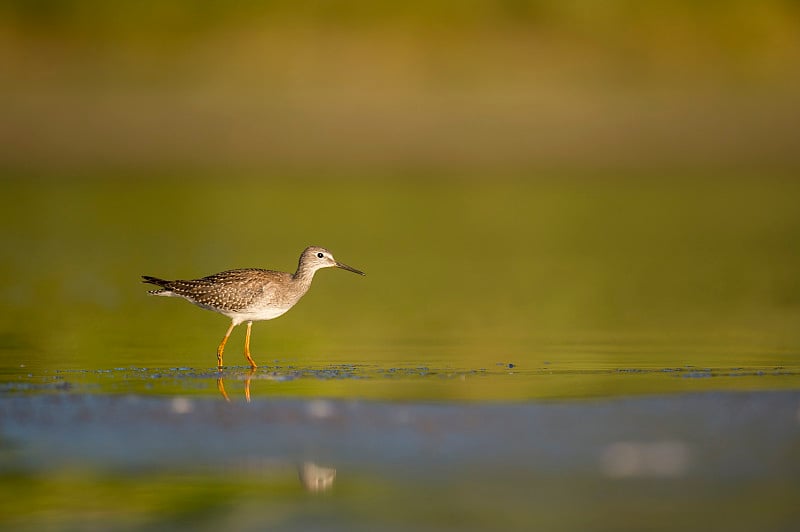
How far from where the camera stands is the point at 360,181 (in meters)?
45.7

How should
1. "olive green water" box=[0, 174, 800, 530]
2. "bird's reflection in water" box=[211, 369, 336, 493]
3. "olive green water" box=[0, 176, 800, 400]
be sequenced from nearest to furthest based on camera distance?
1. "olive green water" box=[0, 174, 800, 530]
2. "bird's reflection in water" box=[211, 369, 336, 493]
3. "olive green water" box=[0, 176, 800, 400]

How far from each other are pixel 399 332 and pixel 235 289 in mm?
2507

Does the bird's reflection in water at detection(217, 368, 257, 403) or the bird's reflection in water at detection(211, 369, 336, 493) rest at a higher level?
the bird's reflection in water at detection(217, 368, 257, 403)

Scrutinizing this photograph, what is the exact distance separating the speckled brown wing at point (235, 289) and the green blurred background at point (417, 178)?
562mm

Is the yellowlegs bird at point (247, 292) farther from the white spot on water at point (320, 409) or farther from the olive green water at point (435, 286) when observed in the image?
the white spot on water at point (320, 409)

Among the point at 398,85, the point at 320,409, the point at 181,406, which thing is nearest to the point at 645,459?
the point at 320,409

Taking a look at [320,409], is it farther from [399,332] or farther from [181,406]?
[399,332]

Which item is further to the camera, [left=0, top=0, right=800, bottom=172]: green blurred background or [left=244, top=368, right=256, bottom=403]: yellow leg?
[left=0, top=0, right=800, bottom=172]: green blurred background

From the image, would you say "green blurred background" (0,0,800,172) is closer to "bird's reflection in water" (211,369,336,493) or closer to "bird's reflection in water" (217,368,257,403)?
"bird's reflection in water" (217,368,257,403)

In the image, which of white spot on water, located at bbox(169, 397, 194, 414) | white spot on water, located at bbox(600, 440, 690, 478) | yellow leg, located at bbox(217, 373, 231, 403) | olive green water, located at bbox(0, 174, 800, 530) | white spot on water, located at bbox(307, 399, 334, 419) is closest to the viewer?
olive green water, located at bbox(0, 174, 800, 530)

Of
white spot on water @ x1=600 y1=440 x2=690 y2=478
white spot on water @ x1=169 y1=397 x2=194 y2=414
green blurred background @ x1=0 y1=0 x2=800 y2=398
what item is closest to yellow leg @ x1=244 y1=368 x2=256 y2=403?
white spot on water @ x1=169 y1=397 x2=194 y2=414

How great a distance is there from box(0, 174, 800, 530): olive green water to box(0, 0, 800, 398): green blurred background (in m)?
0.11

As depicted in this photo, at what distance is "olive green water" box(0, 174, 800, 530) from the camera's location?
424 inches

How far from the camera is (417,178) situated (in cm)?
4688
